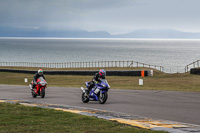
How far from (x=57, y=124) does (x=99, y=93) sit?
709cm

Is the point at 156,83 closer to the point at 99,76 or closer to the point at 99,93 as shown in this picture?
the point at 99,93

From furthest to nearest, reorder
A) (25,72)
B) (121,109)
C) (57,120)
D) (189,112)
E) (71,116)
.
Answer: (25,72) < (121,109) < (189,112) < (71,116) < (57,120)

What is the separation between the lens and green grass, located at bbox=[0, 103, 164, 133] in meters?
8.83

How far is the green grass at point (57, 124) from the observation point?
29.0 feet

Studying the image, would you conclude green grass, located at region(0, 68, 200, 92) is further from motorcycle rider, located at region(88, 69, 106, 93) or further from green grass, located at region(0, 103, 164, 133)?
green grass, located at region(0, 103, 164, 133)

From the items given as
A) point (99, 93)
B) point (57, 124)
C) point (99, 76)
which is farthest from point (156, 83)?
point (57, 124)

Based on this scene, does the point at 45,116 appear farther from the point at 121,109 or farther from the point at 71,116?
the point at 121,109

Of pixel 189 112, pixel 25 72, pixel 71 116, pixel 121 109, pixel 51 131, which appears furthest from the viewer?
pixel 25 72

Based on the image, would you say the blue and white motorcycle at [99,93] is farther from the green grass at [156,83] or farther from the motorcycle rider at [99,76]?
the green grass at [156,83]

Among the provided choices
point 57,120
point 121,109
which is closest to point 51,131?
point 57,120

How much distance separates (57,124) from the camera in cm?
987

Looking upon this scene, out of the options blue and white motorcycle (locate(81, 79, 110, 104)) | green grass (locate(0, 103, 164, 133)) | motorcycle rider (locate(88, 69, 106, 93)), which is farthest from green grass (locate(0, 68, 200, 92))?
green grass (locate(0, 103, 164, 133))

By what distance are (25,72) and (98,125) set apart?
188 ft

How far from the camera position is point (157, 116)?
1214cm
